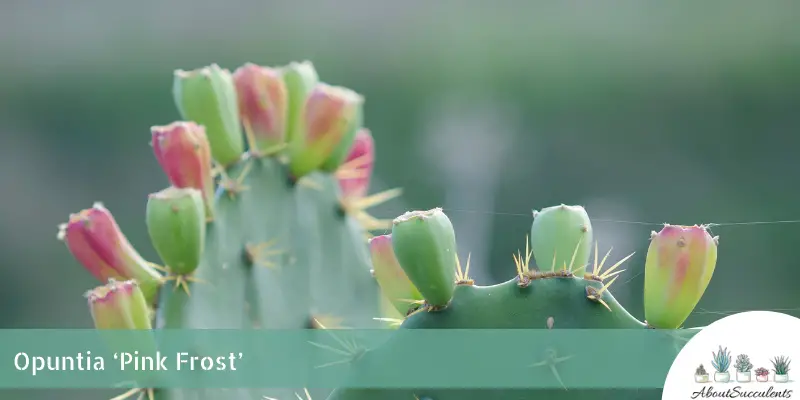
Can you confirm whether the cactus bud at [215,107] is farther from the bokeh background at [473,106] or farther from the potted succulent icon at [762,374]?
the bokeh background at [473,106]

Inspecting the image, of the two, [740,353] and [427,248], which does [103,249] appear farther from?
[740,353]

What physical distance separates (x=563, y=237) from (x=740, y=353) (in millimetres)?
98

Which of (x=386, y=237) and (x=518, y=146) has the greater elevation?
(x=518, y=146)

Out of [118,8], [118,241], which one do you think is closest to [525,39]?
[118,8]

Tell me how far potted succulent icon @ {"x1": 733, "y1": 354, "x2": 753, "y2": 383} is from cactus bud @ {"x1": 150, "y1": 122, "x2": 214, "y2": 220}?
36 cm

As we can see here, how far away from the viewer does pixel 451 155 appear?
2.12 metres

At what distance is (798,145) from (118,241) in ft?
9.89

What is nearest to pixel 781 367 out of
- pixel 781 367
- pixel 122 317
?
pixel 781 367

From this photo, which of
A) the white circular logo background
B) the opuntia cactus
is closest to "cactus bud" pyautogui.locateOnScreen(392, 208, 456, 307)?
the white circular logo background

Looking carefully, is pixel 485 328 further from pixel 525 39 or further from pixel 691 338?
pixel 525 39

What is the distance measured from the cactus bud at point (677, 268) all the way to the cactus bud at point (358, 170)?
1.19 feet

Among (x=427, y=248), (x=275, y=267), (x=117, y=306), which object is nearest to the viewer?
(x=427, y=248)

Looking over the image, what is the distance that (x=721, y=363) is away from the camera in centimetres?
47

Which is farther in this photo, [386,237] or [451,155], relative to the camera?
[451,155]
